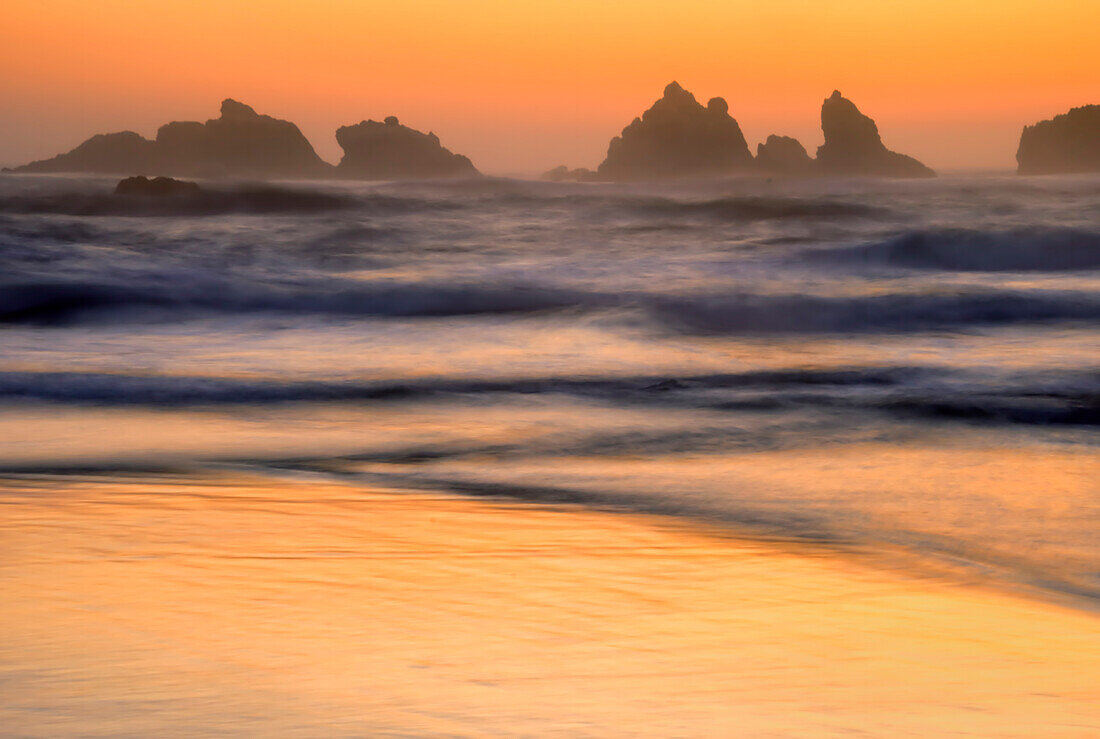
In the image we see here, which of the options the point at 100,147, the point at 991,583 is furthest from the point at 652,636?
the point at 100,147

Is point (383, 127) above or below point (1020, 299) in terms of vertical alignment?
above

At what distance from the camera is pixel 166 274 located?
14.2m

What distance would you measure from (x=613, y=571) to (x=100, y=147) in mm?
86526

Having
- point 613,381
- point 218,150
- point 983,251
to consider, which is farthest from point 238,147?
point 613,381

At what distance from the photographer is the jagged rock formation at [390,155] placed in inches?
3381

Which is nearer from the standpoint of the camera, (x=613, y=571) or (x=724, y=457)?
(x=613, y=571)

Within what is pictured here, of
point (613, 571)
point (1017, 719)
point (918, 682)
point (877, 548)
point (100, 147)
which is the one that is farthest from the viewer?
point (100, 147)

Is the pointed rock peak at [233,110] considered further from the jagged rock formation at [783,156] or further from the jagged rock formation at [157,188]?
the jagged rock formation at [157,188]

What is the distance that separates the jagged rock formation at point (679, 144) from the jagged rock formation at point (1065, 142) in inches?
871

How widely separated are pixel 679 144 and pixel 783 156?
8.90 meters

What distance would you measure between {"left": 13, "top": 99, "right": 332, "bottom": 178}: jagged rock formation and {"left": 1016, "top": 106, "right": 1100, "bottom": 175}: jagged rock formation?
5204 centimetres

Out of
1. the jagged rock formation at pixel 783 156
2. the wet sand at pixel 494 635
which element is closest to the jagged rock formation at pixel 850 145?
the jagged rock formation at pixel 783 156

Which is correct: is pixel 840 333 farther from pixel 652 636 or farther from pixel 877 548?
pixel 652 636

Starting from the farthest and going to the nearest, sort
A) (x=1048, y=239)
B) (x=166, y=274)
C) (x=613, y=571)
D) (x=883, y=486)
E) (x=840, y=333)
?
1. (x=1048, y=239)
2. (x=166, y=274)
3. (x=840, y=333)
4. (x=883, y=486)
5. (x=613, y=571)
